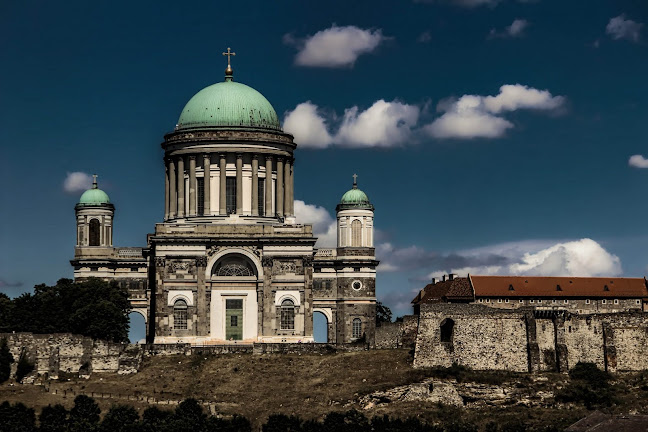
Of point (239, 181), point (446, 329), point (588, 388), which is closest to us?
point (588, 388)

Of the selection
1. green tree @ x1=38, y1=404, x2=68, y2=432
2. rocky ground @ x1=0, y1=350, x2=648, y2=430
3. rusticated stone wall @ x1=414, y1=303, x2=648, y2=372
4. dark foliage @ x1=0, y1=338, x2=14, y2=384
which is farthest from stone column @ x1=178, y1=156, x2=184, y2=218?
green tree @ x1=38, y1=404, x2=68, y2=432

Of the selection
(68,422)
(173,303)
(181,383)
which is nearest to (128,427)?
(68,422)

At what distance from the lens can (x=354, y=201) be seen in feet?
486

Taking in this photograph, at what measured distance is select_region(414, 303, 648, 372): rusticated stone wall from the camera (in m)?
110

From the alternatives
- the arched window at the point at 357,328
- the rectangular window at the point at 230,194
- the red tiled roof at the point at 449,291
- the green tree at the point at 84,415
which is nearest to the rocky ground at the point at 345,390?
the green tree at the point at 84,415

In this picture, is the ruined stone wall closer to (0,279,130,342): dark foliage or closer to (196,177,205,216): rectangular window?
(0,279,130,342): dark foliage

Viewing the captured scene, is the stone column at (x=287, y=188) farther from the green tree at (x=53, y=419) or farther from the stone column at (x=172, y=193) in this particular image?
the green tree at (x=53, y=419)

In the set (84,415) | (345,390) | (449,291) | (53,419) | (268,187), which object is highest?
(268,187)

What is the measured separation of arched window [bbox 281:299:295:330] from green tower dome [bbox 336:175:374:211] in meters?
19.7

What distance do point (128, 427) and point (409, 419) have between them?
1747 cm

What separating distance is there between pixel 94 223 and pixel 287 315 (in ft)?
83.8

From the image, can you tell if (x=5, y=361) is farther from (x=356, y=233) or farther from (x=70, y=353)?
(x=356, y=233)

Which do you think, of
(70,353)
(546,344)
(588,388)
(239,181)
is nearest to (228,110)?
(239,181)

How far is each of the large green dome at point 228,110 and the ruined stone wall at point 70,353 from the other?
85.5 feet
